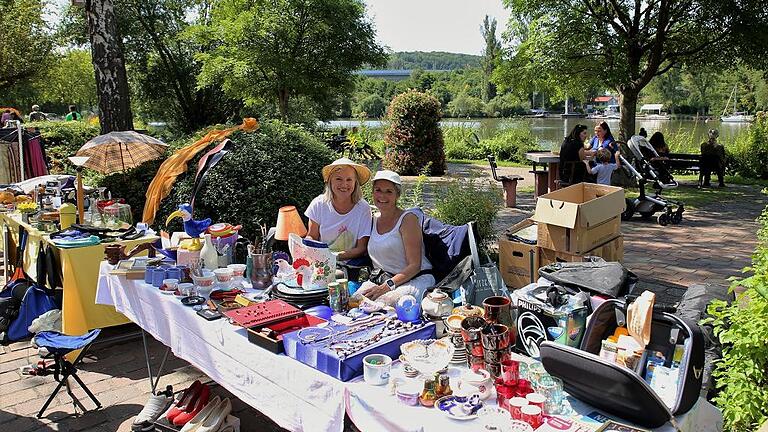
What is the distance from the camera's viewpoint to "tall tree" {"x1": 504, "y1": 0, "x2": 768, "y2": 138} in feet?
36.8

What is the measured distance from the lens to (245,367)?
2643 millimetres

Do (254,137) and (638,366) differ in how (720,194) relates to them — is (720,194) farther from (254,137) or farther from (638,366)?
(638,366)

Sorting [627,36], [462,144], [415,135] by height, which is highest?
[627,36]

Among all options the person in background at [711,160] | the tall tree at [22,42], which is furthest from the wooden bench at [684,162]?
the tall tree at [22,42]

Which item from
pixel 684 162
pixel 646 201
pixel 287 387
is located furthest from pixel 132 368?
pixel 684 162

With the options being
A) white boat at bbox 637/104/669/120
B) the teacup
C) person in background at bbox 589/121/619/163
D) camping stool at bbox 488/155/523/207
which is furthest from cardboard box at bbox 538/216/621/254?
white boat at bbox 637/104/669/120

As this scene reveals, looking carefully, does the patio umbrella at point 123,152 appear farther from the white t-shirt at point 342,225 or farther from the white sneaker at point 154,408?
the white sneaker at point 154,408

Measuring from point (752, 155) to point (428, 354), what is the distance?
15.6 m

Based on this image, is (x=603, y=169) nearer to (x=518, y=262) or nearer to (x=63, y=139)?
(x=518, y=262)

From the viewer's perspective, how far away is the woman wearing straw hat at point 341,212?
431cm

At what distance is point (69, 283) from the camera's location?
4.38 metres

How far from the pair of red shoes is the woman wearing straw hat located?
1422 mm

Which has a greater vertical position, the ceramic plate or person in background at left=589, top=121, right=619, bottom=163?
person in background at left=589, top=121, right=619, bottom=163

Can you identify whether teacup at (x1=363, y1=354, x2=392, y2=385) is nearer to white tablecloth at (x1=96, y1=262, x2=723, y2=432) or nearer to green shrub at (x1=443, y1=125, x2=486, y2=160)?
white tablecloth at (x1=96, y1=262, x2=723, y2=432)
